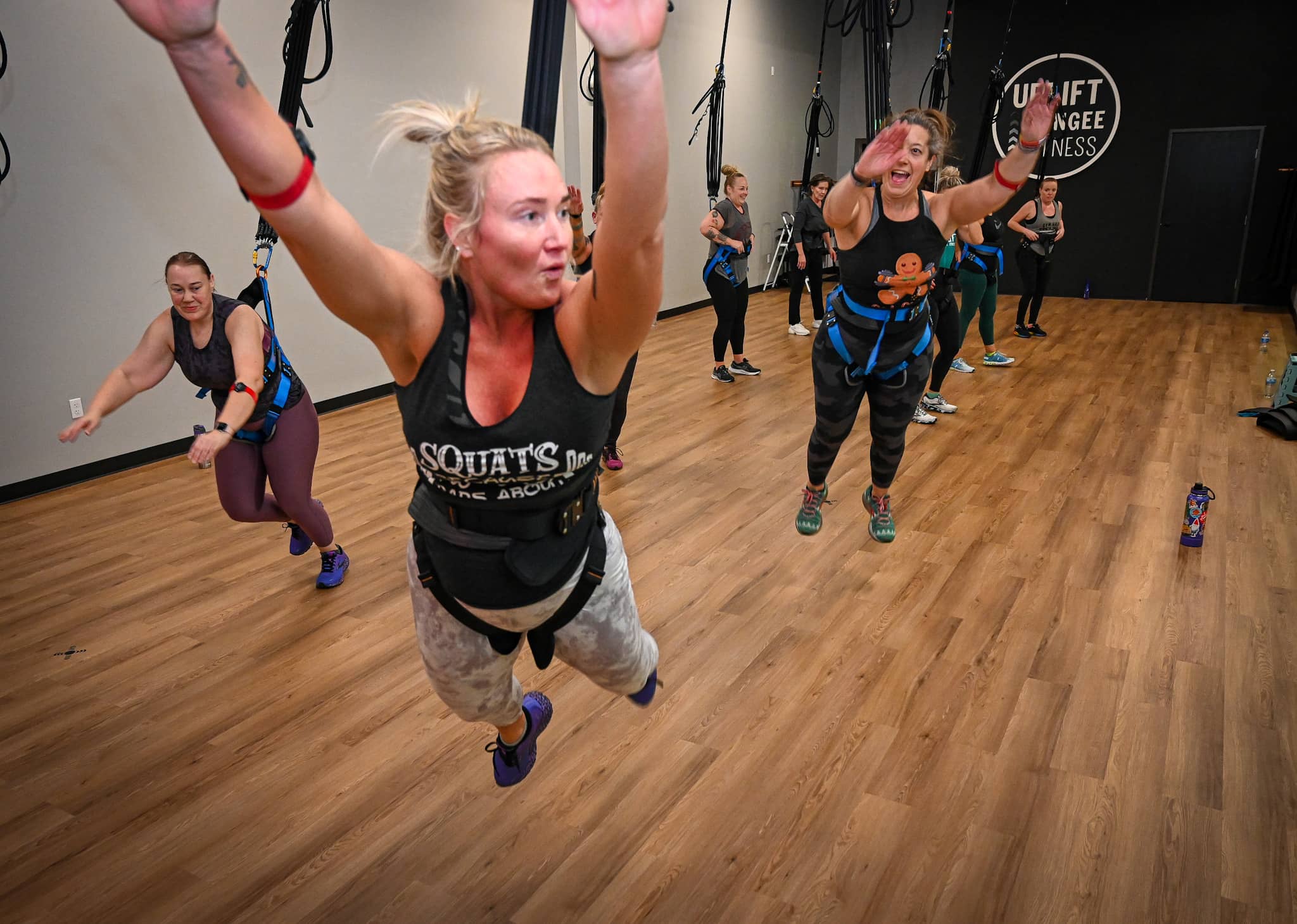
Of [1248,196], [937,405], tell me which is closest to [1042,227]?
[937,405]

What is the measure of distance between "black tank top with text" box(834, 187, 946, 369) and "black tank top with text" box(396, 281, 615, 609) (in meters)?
1.89

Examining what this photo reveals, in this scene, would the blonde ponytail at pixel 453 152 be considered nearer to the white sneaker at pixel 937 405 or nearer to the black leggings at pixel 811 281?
the white sneaker at pixel 937 405

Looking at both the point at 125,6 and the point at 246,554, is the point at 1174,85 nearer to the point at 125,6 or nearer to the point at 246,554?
the point at 246,554

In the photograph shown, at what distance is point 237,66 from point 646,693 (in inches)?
57.0

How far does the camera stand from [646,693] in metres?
1.97

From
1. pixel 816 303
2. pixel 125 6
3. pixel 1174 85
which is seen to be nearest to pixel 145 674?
pixel 125 6

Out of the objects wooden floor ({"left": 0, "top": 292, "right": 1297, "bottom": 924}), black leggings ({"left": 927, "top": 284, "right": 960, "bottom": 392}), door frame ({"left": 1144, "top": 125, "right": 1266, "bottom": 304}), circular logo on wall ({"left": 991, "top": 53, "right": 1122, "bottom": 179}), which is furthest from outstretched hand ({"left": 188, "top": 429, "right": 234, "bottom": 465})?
door frame ({"left": 1144, "top": 125, "right": 1266, "bottom": 304})

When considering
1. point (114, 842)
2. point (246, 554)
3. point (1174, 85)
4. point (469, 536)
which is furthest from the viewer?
point (1174, 85)

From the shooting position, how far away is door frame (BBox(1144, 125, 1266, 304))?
937 centimetres

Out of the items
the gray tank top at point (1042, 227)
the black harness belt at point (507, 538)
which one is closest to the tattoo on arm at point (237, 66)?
the black harness belt at point (507, 538)

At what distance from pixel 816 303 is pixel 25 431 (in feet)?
Result: 20.9

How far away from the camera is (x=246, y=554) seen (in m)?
3.91

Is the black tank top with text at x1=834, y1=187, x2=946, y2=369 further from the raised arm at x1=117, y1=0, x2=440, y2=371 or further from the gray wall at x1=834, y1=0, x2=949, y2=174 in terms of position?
the gray wall at x1=834, y1=0, x2=949, y2=174

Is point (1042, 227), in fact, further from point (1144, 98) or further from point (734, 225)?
point (1144, 98)
